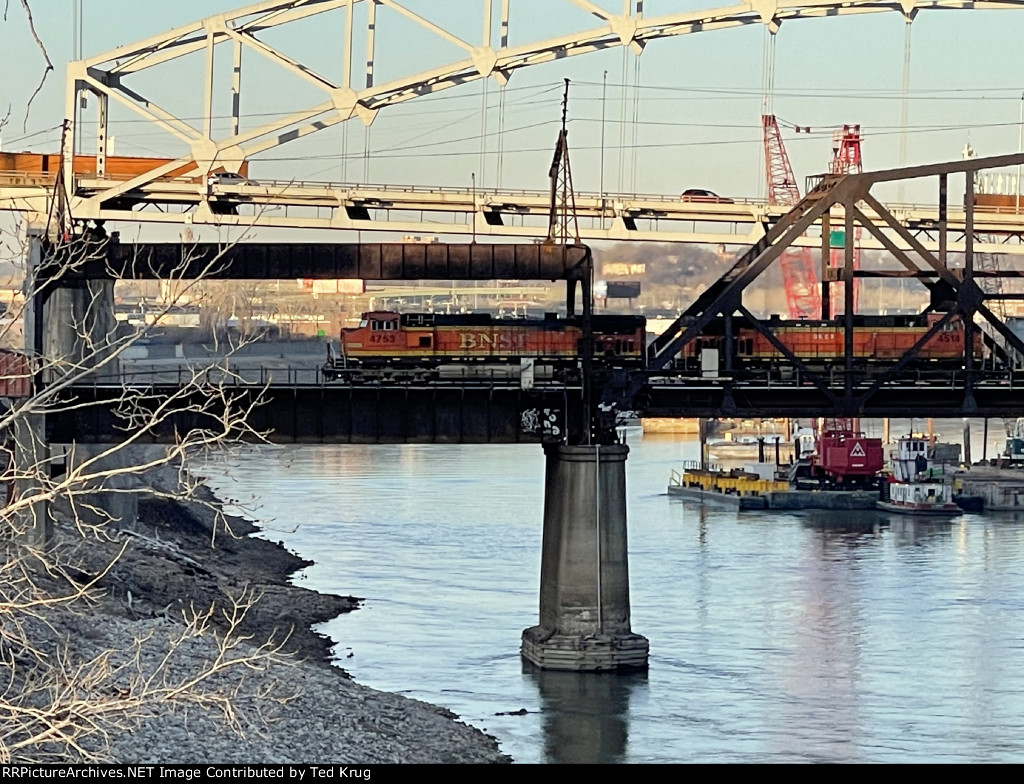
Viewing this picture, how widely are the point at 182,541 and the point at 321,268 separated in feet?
90.9

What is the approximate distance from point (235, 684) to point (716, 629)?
2741 centimetres

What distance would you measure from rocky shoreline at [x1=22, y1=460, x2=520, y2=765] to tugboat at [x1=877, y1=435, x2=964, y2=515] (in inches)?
2640

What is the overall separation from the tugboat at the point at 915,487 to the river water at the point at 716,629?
4.12m

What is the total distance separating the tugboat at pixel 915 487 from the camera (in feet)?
429

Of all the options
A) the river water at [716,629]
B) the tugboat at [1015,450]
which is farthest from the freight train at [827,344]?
the tugboat at [1015,450]

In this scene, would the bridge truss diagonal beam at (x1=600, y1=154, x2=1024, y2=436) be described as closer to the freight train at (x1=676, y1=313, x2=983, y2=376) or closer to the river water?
the freight train at (x1=676, y1=313, x2=983, y2=376)

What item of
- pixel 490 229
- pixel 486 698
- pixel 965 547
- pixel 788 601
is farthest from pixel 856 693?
pixel 490 229

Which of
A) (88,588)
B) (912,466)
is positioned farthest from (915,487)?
(88,588)

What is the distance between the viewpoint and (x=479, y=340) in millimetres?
80625

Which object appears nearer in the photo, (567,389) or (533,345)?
(567,389)

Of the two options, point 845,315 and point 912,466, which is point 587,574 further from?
point 912,466

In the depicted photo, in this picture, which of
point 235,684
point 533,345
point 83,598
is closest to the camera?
point 235,684

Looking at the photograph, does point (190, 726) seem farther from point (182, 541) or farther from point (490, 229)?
point (490, 229)
